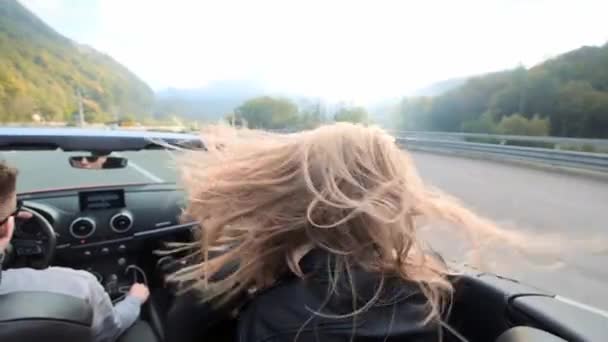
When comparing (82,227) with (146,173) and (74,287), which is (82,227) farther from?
(74,287)

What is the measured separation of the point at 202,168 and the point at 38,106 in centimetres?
515

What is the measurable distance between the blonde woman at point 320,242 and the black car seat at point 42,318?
0.95ft

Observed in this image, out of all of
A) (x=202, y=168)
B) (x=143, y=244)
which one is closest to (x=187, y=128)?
(x=143, y=244)

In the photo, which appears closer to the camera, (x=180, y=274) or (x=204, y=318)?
(x=204, y=318)

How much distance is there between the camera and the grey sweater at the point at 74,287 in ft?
4.35

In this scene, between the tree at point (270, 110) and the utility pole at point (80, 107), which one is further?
the utility pole at point (80, 107)

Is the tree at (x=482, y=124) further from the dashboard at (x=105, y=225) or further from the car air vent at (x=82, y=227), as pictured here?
the car air vent at (x=82, y=227)

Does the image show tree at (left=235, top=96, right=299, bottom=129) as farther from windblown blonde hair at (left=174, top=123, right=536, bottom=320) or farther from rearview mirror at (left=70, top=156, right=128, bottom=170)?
windblown blonde hair at (left=174, top=123, right=536, bottom=320)

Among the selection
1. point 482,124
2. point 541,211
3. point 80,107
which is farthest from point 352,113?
point 482,124

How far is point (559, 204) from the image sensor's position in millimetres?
6934

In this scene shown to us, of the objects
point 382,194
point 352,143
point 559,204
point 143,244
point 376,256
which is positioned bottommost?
point 559,204

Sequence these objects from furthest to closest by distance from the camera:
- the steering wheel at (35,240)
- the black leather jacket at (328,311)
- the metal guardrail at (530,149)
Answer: the metal guardrail at (530,149) → the steering wheel at (35,240) → the black leather jacket at (328,311)

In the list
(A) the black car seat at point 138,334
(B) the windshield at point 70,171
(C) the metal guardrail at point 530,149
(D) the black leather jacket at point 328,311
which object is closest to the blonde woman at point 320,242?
(D) the black leather jacket at point 328,311

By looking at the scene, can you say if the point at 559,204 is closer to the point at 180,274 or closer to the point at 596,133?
the point at 596,133
